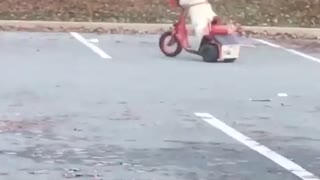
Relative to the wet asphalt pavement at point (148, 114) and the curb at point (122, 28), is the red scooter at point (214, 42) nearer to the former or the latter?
the wet asphalt pavement at point (148, 114)

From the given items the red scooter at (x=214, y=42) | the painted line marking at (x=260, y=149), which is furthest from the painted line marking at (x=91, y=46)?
the painted line marking at (x=260, y=149)

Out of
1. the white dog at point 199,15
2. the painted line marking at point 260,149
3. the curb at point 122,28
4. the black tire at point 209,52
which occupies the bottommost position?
the curb at point 122,28

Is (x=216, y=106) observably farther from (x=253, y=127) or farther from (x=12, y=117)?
(x=12, y=117)

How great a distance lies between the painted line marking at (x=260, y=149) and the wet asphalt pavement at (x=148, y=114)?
0.29 feet

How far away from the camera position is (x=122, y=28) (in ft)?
69.4

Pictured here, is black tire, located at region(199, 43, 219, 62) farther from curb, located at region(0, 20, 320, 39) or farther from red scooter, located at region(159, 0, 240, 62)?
curb, located at region(0, 20, 320, 39)

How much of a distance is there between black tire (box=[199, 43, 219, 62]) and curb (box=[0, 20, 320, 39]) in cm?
500

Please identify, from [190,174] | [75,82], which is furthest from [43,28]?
[190,174]

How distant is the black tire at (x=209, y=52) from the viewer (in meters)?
15.9

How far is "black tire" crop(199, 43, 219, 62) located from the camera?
15883mm

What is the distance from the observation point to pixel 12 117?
10.4 m

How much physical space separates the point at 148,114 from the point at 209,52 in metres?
5.35

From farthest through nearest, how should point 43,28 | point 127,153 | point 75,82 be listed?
point 43,28, point 75,82, point 127,153

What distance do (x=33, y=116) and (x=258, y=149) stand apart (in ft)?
8.32
